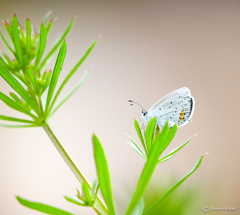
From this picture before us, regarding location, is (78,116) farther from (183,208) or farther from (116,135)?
(183,208)

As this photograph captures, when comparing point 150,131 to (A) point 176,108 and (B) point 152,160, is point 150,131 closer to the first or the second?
(B) point 152,160

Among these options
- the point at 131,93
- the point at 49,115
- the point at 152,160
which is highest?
→ the point at 131,93

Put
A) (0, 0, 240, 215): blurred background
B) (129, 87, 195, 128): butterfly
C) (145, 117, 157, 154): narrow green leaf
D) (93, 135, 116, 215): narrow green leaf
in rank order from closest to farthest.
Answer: (93, 135, 116, 215): narrow green leaf < (145, 117, 157, 154): narrow green leaf < (129, 87, 195, 128): butterfly < (0, 0, 240, 215): blurred background

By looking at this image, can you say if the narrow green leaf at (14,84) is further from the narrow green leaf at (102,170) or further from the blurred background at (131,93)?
the blurred background at (131,93)

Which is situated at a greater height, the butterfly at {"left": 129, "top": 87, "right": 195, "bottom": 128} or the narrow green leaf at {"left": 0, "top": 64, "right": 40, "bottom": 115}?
the narrow green leaf at {"left": 0, "top": 64, "right": 40, "bottom": 115}

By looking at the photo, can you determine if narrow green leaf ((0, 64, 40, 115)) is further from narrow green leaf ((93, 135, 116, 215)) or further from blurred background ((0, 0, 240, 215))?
blurred background ((0, 0, 240, 215))

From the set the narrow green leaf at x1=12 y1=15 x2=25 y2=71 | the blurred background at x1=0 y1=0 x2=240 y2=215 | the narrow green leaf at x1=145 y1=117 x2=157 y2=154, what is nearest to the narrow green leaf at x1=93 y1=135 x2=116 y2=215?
the narrow green leaf at x1=145 y1=117 x2=157 y2=154

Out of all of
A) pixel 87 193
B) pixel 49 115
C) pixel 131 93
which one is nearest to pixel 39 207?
pixel 87 193

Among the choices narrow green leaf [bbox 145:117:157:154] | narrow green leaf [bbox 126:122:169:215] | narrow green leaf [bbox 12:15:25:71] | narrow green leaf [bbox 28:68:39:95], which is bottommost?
narrow green leaf [bbox 126:122:169:215]

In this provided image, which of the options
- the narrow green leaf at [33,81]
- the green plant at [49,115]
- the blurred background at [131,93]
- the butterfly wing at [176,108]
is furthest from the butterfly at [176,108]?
the blurred background at [131,93]
